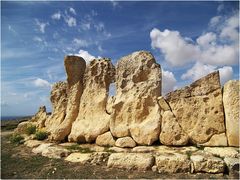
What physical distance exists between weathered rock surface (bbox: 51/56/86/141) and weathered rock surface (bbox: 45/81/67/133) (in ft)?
2.69

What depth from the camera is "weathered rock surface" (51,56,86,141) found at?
591 inches

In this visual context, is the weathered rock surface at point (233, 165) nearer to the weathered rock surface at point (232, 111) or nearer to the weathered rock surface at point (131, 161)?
the weathered rock surface at point (232, 111)

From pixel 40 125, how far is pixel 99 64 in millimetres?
7358

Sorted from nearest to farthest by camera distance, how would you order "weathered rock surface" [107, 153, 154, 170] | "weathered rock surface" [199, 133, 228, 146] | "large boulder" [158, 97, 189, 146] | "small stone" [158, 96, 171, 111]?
1. "weathered rock surface" [107, 153, 154, 170]
2. "weathered rock surface" [199, 133, 228, 146]
3. "large boulder" [158, 97, 189, 146]
4. "small stone" [158, 96, 171, 111]

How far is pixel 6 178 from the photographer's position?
984cm

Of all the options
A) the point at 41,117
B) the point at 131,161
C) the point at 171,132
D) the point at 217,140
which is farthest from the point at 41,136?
the point at 217,140

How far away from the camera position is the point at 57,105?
16.9 m

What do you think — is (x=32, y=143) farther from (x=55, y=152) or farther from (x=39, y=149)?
(x=55, y=152)

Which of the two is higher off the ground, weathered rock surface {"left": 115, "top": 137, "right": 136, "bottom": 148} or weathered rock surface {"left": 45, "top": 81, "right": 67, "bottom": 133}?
weathered rock surface {"left": 45, "top": 81, "right": 67, "bottom": 133}

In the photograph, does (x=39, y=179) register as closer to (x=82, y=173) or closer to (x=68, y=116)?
(x=82, y=173)

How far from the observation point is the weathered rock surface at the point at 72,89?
49.3 ft

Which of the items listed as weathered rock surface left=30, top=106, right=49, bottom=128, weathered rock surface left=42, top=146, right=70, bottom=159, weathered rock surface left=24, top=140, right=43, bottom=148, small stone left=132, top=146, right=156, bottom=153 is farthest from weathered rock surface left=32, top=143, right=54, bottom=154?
weathered rock surface left=30, top=106, right=49, bottom=128

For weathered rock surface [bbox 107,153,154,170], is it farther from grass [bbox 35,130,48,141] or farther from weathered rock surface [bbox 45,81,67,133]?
grass [bbox 35,130,48,141]

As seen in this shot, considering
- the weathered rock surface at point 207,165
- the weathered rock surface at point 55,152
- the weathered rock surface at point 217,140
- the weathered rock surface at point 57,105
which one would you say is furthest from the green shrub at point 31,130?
the weathered rock surface at point 207,165
